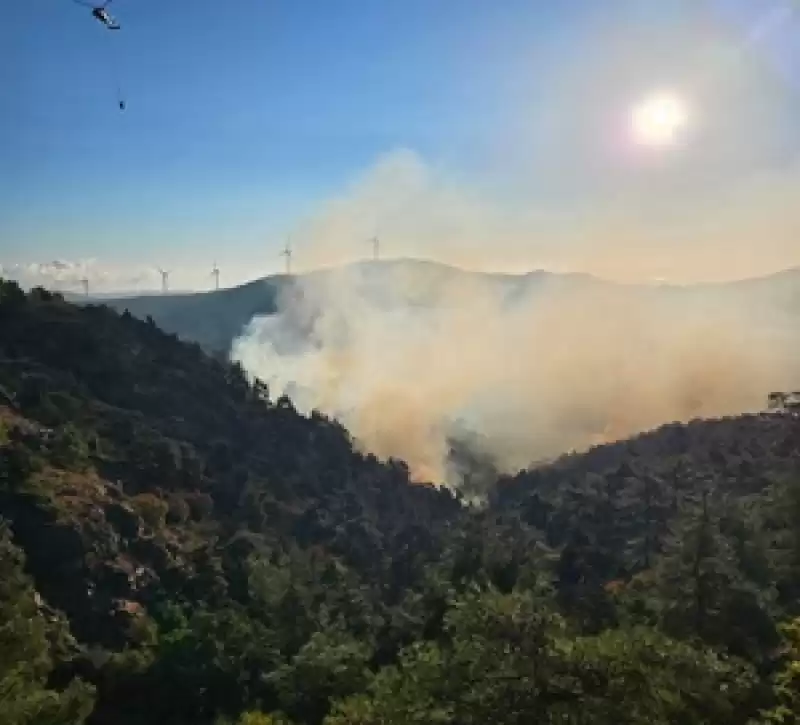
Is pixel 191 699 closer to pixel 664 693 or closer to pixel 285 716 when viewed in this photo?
pixel 285 716

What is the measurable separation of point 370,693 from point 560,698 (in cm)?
2417

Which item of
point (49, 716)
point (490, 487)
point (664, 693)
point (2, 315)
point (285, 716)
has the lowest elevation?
point (490, 487)

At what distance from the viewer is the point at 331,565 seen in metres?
95.6

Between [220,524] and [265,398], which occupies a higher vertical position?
[265,398]

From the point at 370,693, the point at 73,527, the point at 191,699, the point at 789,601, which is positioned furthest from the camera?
the point at 73,527

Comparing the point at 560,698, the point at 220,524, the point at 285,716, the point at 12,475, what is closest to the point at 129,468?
the point at 220,524

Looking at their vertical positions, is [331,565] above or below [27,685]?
below

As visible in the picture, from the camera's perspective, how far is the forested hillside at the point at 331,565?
98.6ft

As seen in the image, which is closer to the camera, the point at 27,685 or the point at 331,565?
the point at 27,685

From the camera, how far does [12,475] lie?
309ft

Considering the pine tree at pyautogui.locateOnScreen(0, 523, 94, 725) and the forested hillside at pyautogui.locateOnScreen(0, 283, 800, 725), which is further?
the pine tree at pyautogui.locateOnScreen(0, 523, 94, 725)

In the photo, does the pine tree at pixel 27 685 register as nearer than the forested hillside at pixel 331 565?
No

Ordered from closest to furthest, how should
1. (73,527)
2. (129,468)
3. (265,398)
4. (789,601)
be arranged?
(789,601) → (73,527) → (129,468) → (265,398)

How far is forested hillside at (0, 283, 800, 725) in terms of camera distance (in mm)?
30062
